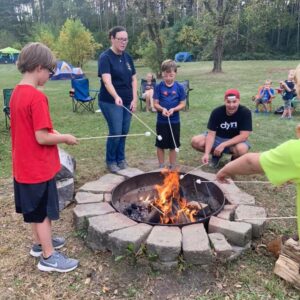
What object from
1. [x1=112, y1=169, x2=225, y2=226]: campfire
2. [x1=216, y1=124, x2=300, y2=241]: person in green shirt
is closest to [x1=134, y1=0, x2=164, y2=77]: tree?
[x1=112, y1=169, x2=225, y2=226]: campfire

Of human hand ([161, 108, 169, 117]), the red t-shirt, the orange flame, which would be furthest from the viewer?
human hand ([161, 108, 169, 117])

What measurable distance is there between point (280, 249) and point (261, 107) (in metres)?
6.58

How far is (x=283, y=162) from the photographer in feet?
4.94

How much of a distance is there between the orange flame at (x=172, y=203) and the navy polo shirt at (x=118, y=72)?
120cm

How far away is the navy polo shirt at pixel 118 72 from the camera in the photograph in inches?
160

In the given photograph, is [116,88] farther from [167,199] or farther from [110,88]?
[167,199]

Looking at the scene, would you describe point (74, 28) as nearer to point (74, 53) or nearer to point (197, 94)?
point (74, 53)

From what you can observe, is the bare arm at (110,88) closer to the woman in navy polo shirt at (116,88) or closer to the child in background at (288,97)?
the woman in navy polo shirt at (116,88)

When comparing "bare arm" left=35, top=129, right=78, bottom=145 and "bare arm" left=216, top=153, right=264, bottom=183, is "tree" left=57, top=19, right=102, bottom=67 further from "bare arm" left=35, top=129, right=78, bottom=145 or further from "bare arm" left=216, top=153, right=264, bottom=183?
"bare arm" left=216, top=153, right=264, bottom=183

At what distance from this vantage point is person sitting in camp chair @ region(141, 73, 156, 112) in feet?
28.6

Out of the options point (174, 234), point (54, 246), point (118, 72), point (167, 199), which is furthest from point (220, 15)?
point (54, 246)

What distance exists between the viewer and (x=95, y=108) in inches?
375

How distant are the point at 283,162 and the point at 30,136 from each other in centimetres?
162

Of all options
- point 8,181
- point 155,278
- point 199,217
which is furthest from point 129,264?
point 8,181
